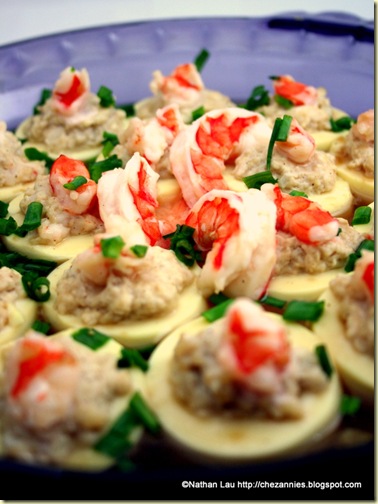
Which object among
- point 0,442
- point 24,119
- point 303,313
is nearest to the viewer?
point 0,442

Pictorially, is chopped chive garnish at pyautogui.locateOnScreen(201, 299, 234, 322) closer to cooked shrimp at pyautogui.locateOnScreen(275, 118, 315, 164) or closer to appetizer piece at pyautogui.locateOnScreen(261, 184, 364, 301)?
appetizer piece at pyautogui.locateOnScreen(261, 184, 364, 301)

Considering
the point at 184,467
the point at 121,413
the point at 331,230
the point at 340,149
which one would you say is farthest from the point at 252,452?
the point at 340,149

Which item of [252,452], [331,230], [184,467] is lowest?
[184,467]

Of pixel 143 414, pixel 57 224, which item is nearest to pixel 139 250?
pixel 143 414

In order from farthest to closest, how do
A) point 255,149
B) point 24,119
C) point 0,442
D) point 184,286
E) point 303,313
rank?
point 24,119, point 255,149, point 184,286, point 303,313, point 0,442

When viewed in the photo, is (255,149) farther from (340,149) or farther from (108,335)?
(108,335)

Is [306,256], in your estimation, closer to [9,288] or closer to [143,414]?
[143,414]

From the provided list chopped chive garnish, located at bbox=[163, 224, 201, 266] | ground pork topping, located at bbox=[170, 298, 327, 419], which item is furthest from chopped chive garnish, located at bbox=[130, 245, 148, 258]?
ground pork topping, located at bbox=[170, 298, 327, 419]
